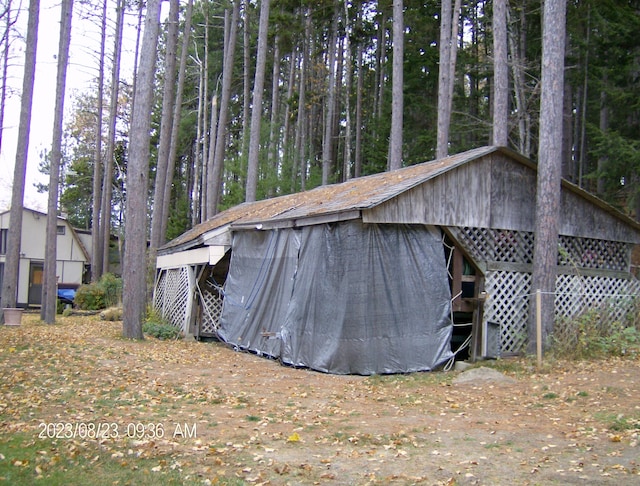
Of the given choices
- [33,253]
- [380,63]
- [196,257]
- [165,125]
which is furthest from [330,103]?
[33,253]

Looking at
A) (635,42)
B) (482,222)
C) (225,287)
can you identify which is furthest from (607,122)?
(225,287)

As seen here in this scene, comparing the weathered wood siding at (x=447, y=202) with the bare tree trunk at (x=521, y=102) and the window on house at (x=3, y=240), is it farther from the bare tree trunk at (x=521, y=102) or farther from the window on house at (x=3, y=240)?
the window on house at (x=3, y=240)

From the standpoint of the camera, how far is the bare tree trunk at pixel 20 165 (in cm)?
1775

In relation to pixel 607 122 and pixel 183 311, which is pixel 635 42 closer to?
pixel 607 122

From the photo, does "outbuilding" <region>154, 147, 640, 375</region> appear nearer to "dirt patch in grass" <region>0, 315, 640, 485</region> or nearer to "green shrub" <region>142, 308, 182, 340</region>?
"dirt patch in grass" <region>0, 315, 640, 485</region>

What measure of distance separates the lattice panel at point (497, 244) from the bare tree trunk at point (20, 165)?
1290cm

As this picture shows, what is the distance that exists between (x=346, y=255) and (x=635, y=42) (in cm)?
1551

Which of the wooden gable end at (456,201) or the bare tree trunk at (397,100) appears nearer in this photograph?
the wooden gable end at (456,201)

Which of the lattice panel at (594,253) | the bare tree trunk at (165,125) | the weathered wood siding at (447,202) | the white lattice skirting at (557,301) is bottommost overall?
the white lattice skirting at (557,301)

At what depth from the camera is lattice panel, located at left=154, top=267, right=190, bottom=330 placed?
16109 mm

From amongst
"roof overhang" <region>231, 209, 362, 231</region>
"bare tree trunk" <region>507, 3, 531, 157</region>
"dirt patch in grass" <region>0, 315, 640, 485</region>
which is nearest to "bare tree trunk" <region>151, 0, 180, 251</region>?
"roof overhang" <region>231, 209, 362, 231</region>

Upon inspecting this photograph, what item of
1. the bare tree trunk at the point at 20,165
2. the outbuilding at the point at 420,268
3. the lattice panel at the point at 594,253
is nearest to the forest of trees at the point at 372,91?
the bare tree trunk at the point at 20,165

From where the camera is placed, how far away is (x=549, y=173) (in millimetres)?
11227

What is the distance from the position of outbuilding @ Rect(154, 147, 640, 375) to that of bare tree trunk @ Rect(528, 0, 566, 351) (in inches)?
18.1
